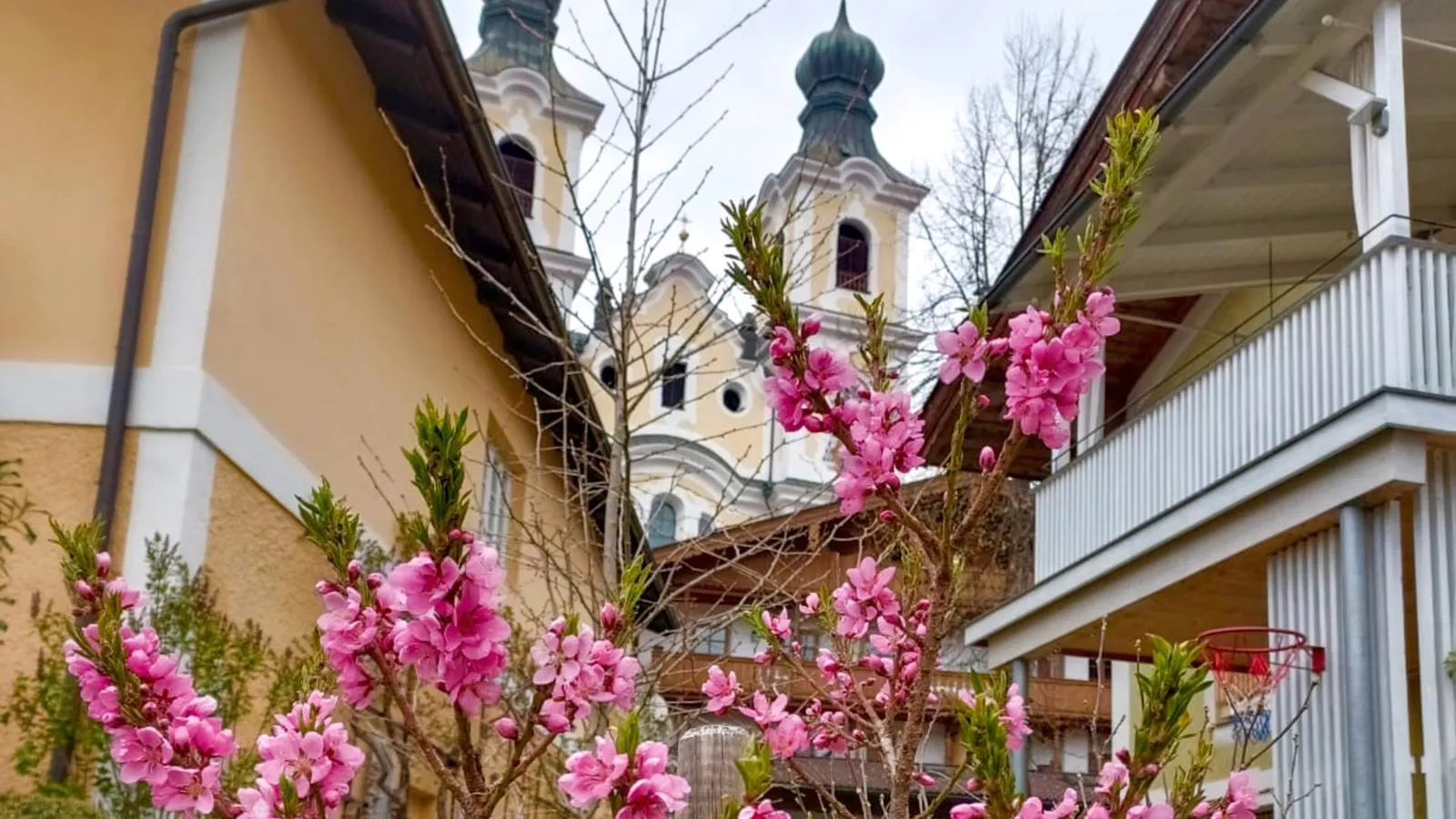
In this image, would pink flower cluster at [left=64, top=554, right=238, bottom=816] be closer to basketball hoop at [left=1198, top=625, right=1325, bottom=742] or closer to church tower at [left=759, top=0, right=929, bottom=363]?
basketball hoop at [left=1198, top=625, right=1325, bottom=742]

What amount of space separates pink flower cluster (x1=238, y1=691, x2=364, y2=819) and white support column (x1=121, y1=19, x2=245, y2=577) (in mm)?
3723

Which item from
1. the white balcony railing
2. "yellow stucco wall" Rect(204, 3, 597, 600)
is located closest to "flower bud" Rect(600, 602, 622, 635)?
"yellow stucco wall" Rect(204, 3, 597, 600)

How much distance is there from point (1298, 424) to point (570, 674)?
20.8 ft

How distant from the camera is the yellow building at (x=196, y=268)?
5.91m

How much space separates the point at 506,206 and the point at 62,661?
4.11m

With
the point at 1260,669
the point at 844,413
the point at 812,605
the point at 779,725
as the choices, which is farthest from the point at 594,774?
the point at 1260,669

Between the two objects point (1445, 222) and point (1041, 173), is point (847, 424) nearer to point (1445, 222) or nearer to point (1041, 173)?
point (1445, 222)

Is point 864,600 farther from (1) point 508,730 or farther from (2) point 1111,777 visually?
(1) point 508,730

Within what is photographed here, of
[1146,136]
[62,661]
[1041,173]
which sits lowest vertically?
[62,661]

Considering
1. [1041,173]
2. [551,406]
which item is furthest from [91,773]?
[1041,173]

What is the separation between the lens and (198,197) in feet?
20.4

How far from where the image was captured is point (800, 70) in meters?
43.6

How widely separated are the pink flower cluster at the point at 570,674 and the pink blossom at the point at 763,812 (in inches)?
10.8

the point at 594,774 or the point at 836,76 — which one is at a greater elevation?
the point at 836,76
